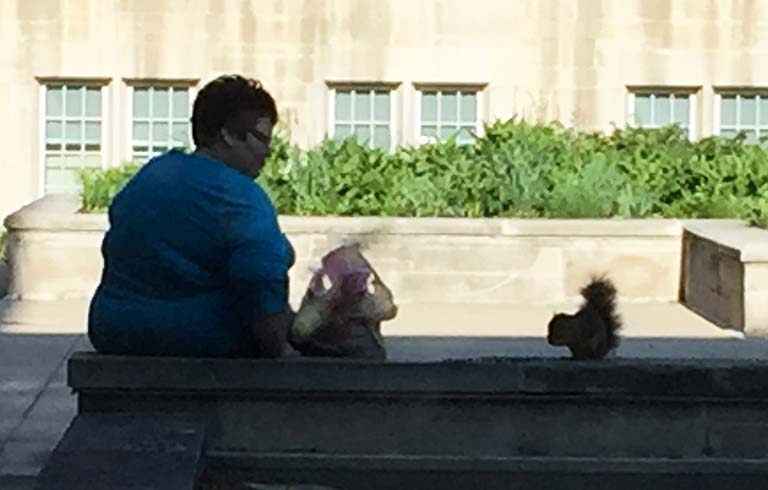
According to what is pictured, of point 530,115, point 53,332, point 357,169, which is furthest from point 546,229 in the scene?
point 530,115

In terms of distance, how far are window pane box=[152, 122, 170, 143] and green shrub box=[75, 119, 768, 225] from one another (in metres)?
4.22

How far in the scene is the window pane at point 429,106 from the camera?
2116cm

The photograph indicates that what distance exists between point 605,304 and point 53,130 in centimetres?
1583

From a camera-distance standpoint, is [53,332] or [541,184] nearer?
[53,332]

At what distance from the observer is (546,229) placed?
1427 centimetres

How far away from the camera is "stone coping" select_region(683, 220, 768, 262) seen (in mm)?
12461

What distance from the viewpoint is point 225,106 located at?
5.62 meters

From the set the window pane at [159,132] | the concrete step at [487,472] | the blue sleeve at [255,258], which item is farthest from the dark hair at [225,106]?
the window pane at [159,132]

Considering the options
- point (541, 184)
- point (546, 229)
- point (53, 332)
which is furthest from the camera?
point (541, 184)

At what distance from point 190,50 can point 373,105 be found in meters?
2.23

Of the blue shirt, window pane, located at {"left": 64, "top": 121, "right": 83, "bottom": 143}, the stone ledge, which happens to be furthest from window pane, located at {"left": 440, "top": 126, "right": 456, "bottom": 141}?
the blue shirt

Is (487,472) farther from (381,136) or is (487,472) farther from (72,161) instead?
(72,161)

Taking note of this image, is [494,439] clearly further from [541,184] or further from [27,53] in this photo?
[27,53]

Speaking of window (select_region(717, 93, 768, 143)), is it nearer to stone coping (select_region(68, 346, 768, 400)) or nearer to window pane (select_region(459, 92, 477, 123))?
window pane (select_region(459, 92, 477, 123))
